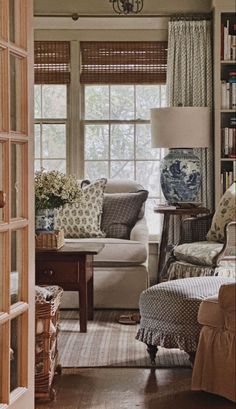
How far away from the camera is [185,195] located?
24.2ft

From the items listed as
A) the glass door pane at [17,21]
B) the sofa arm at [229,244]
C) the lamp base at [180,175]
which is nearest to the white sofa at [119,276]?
the sofa arm at [229,244]

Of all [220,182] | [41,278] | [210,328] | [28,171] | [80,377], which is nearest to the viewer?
[28,171]

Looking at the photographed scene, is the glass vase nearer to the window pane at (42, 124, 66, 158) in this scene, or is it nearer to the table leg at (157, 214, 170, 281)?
the table leg at (157, 214, 170, 281)

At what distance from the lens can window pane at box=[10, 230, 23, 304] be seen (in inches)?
135

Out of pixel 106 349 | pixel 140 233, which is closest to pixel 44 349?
pixel 106 349

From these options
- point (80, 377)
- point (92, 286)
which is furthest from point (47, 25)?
point (80, 377)

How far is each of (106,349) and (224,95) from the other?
315 centimetres

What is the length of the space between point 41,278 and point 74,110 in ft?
8.71

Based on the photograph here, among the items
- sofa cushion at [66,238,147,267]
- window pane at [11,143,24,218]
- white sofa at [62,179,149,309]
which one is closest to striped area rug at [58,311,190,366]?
white sofa at [62,179,149,309]

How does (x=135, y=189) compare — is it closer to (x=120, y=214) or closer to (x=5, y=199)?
(x=120, y=214)

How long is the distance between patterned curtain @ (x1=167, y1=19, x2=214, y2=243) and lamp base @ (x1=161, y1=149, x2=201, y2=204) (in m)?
0.38

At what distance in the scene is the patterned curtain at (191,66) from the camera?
7695 millimetres

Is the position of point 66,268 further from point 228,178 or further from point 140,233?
point 228,178

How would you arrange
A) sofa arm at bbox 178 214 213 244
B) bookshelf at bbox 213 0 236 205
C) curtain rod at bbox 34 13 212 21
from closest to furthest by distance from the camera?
sofa arm at bbox 178 214 213 244 < bookshelf at bbox 213 0 236 205 < curtain rod at bbox 34 13 212 21
